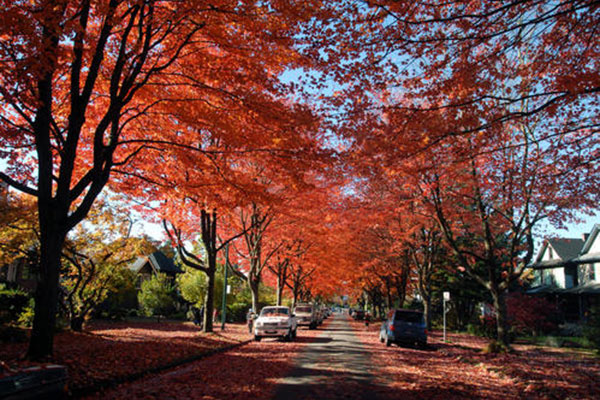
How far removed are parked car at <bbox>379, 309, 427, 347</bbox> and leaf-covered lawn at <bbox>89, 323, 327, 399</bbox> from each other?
7690 mm

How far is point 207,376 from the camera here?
9570mm

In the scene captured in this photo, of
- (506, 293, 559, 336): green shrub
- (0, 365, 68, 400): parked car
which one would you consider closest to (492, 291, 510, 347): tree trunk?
(506, 293, 559, 336): green shrub

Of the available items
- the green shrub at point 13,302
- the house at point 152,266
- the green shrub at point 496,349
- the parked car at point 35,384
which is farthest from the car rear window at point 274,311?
the house at point 152,266

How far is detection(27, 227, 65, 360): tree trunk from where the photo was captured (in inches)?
324

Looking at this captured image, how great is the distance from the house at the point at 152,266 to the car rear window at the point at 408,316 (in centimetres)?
2938

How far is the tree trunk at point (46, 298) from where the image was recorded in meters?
8.22

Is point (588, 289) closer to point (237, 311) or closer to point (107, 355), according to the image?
point (237, 311)

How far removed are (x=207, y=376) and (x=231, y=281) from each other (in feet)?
Answer: 100

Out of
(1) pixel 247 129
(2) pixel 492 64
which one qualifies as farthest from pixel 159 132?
(2) pixel 492 64

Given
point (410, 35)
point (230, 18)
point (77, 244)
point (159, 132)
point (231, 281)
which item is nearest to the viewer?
point (410, 35)

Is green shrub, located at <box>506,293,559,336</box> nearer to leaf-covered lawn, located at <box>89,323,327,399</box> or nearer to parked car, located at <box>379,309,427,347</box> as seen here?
parked car, located at <box>379,309,427,347</box>

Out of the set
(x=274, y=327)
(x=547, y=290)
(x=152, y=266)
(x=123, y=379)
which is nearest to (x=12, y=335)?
(x=123, y=379)

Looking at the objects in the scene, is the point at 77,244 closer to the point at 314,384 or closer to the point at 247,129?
the point at 247,129

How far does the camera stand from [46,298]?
8.40 metres
